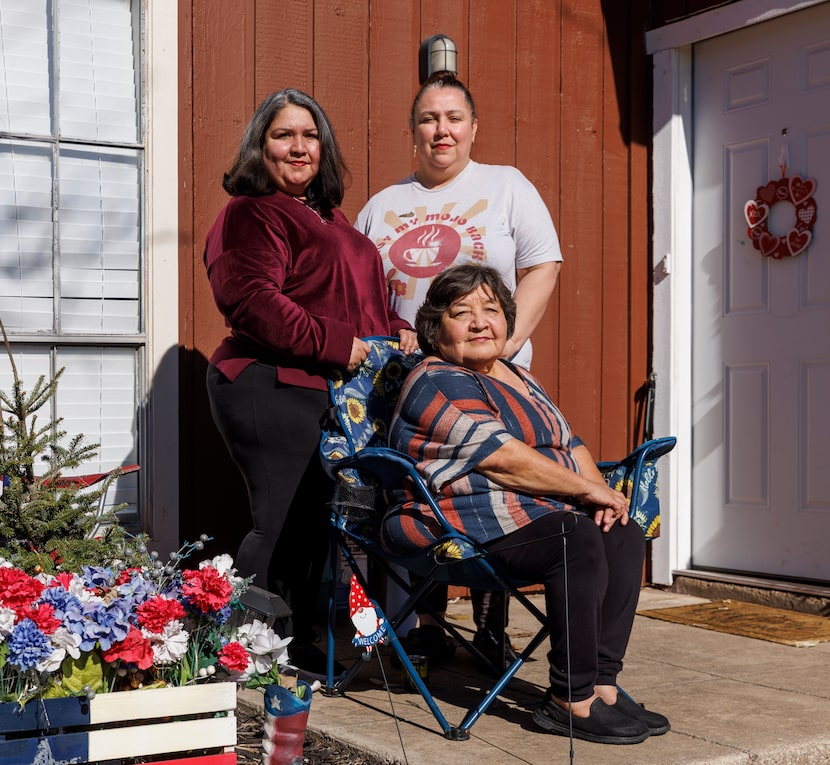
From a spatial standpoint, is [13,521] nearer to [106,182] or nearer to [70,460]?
[70,460]

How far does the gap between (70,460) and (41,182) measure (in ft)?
4.27

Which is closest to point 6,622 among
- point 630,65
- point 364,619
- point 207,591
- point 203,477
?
point 207,591

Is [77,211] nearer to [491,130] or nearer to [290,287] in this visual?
[290,287]

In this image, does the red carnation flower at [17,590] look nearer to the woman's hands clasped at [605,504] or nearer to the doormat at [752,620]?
the woman's hands clasped at [605,504]

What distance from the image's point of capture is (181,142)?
3.88m

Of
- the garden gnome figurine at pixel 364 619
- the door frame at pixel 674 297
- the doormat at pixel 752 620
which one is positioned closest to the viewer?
the garden gnome figurine at pixel 364 619

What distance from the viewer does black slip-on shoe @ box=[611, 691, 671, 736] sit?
264 centimetres

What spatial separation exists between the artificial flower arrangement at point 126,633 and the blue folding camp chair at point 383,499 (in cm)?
52

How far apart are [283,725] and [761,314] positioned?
3.02m

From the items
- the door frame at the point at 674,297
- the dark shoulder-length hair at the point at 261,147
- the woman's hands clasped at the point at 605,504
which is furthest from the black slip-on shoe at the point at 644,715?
the door frame at the point at 674,297

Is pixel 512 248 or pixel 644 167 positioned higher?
pixel 644 167

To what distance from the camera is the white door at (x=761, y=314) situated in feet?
14.4

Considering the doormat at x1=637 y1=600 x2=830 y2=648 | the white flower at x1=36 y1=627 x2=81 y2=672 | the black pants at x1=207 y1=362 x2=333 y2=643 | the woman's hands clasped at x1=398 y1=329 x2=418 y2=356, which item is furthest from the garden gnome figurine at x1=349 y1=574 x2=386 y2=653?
the doormat at x1=637 y1=600 x2=830 y2=648

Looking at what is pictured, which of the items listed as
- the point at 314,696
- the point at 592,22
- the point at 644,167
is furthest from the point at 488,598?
the point at 592,22
